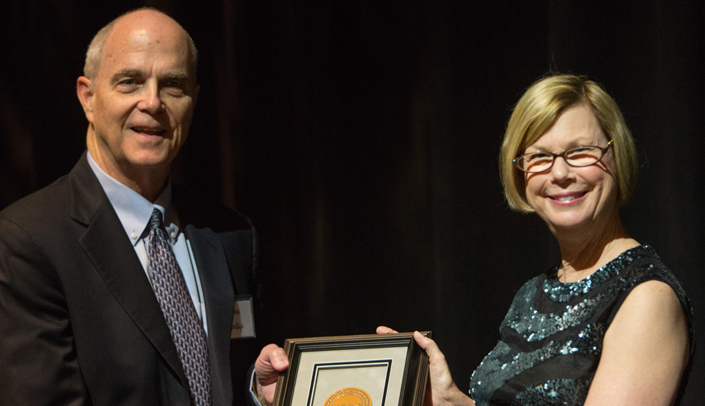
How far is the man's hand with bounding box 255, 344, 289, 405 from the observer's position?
1.95 metres

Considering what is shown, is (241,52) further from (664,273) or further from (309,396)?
(664,273)

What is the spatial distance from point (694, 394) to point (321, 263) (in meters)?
1.62

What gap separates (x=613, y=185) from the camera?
176 centimetres

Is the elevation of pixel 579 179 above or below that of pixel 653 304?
above

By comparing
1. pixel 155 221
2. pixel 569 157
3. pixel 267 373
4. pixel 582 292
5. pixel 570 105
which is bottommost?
pixel 267 373

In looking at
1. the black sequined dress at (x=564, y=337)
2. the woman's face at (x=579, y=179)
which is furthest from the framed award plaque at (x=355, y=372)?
the woman's face at (x=579, y=179)

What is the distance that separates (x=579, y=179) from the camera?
1.73 m

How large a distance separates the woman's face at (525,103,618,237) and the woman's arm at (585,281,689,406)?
0.86 ft

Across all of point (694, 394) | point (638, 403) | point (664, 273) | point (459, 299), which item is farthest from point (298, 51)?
point (694, 394)

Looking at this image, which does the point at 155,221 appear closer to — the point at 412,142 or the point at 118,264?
the point at 118,264

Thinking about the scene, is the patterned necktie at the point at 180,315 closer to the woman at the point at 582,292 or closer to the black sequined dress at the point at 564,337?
the woman at the point at 582,292

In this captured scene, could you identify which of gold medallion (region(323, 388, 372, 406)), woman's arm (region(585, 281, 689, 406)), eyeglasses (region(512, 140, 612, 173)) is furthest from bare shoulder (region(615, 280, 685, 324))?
gold medallion (region(323, 388, 372, 406))

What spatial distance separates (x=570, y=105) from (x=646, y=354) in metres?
0.70

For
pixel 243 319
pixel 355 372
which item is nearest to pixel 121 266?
pixel 243 319
